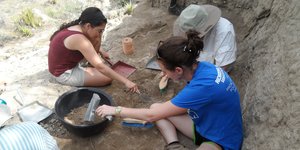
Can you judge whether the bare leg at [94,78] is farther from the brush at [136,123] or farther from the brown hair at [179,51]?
the brown hair at [179,51]

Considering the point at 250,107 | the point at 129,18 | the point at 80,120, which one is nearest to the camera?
the point at 250,107

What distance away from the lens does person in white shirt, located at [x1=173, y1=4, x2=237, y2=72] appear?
114 inches

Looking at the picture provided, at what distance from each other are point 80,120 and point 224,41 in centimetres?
169

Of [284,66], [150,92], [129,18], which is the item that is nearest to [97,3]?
[129,18]

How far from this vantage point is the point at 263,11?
348 cm

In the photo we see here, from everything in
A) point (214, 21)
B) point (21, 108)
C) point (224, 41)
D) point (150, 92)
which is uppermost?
point (214, 21)

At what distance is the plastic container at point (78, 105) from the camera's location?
270 centimetres

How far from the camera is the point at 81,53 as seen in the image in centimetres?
342

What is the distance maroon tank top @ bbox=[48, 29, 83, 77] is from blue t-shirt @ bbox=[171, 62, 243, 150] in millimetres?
1595

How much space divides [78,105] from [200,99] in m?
1.53

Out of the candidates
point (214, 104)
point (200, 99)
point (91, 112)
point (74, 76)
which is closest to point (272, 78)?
point (214, 104)

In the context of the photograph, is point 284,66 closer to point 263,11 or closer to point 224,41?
point 224,41

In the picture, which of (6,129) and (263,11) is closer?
(6,129)

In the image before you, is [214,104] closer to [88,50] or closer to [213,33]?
[213,33]
